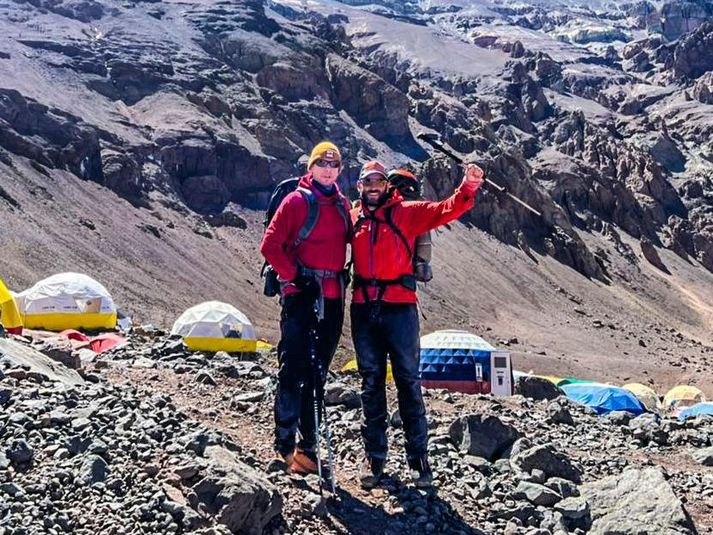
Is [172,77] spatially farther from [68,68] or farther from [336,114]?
[336,114]

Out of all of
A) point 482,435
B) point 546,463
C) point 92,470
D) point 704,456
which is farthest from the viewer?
point 704,456

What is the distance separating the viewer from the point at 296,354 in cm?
677

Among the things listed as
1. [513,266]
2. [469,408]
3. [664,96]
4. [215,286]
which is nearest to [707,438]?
[469,408]

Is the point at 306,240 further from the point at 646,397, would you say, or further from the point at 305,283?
the point at 646,397

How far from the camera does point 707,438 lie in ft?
33.5

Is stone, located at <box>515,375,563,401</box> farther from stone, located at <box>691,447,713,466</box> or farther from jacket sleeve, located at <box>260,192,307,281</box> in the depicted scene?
jacket sleeve, located at <box>260,192,307,281</box>

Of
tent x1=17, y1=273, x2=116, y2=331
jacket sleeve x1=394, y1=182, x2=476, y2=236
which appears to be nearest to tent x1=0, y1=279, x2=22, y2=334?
tent x1=17, y1=273, x2=116, y2=331

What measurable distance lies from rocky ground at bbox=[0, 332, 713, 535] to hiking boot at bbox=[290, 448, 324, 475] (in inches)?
8.2

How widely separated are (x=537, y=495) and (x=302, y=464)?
2.01 metres

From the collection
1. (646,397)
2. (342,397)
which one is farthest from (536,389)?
(646,397)

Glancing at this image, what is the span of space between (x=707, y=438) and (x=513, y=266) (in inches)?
2817

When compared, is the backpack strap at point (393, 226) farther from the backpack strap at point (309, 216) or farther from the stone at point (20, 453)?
the stone at point (20, 453)

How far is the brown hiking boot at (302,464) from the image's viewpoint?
6676 millimetres

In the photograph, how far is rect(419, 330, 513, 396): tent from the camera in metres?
26.6
